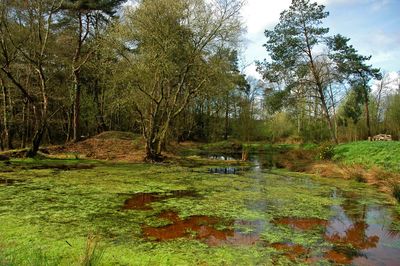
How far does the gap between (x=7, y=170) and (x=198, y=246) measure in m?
10.6

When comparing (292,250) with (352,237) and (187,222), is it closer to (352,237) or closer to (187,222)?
(352,237)

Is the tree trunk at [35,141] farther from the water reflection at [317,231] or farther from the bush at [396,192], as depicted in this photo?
the bush at [396,192]

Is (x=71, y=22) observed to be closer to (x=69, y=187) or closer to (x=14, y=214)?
(x=69, y=187)

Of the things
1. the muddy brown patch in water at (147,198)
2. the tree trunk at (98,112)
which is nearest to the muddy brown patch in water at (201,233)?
the muddy brown patch in water at (147,198)

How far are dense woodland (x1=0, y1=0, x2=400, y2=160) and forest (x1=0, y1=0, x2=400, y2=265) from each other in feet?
0.36

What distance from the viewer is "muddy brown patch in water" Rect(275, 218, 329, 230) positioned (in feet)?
24.0

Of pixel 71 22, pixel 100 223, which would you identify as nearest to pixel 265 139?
pixel 71 22

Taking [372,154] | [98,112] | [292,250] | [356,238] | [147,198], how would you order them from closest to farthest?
1. [292,250]
2. [356,238]
3. [147,198]
4. [372,154]
5. [98,112]

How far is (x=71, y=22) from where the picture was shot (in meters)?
23.7

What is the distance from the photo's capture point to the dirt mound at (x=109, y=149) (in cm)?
1969

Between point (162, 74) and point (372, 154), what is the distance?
1061 cm

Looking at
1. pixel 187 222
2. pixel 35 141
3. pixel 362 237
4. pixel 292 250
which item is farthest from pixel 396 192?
pixel 35 141

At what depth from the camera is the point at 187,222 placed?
725 centimetres

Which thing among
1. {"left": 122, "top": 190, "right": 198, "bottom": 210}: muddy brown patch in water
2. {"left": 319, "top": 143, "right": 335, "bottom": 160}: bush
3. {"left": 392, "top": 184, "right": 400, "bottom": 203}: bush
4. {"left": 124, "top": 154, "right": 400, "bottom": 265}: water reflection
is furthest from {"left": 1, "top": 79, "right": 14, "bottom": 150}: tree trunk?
{"left": 392, "top": 184, "right": 400, "bottom": 203}: bush
